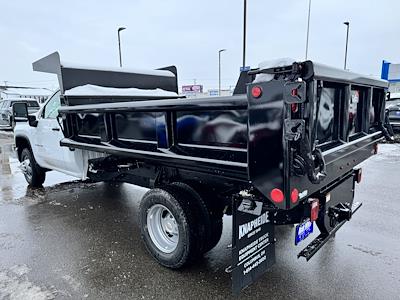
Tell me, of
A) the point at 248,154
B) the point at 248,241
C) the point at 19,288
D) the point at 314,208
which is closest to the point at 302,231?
the point at 314,208

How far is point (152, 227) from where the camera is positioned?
3.36 m

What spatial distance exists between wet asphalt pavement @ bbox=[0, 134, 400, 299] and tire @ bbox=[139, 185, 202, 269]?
0.56 ft

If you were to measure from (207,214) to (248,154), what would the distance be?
1.01 meters

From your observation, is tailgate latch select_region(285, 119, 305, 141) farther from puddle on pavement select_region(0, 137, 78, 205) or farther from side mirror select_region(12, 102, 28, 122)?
side mirror select_region(12, 102, 28, 122)

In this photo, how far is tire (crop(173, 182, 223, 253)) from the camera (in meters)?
2.93

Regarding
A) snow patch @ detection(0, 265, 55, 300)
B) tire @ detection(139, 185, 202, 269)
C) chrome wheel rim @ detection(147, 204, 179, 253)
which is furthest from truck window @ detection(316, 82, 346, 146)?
snow patch @ detection(0, 265, 55, 300)

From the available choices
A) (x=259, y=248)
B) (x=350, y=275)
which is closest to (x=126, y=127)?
(x=259, y=248)

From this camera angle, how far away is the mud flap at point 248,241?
239cm

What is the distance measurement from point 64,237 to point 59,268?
0.82m

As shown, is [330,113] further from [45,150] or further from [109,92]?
[45,150]

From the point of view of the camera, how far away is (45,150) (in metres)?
5.39

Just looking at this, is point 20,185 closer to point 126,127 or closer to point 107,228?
point 107,228

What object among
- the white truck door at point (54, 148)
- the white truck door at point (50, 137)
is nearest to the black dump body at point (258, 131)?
the white truck door at point (54, 148)

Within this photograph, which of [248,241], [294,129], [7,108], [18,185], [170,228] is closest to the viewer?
[294,129]
